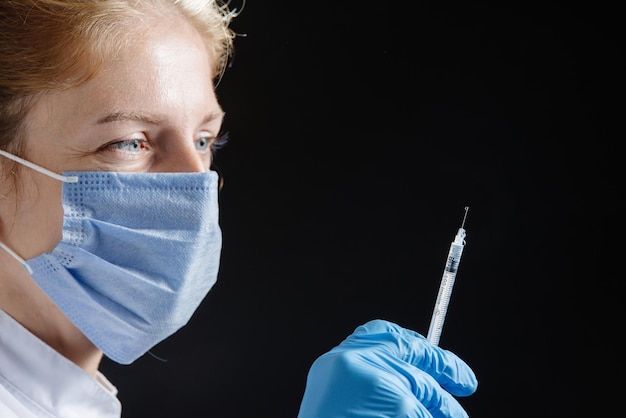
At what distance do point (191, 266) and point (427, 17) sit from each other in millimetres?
937

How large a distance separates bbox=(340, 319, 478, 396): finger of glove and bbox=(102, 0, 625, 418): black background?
0.48m

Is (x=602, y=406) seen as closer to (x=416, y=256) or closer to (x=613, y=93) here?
(x=416, y=256)

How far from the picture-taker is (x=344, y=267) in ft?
6.51

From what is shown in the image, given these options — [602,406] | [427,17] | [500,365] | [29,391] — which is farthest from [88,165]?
[602,406]

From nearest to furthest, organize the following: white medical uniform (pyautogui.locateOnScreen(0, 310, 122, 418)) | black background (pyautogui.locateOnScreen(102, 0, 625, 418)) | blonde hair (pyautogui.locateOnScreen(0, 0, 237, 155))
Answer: blonde hair (pyautogui.locateOnScreen(0, 0, 237, 155)), white medical uniform (pyautogui.locateOnScreen(0, 310, 122, 418)), black background (pyautogui.locateOnScreen(102, 0, 625, 418))

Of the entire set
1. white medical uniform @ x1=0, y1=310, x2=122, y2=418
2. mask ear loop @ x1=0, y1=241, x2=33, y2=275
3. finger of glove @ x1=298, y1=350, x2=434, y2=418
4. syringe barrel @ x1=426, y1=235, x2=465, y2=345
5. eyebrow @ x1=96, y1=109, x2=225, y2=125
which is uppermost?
eyebrow @ x1=96, y1=109, x2=225, y2=125

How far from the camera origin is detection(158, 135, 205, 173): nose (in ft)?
4.46

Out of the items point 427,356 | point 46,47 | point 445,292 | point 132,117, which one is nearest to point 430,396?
point 427,356

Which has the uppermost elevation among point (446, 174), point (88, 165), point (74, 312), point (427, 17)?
point (427, 17)

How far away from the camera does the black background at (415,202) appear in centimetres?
169

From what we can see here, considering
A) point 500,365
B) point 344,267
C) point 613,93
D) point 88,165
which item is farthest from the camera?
point 344,267

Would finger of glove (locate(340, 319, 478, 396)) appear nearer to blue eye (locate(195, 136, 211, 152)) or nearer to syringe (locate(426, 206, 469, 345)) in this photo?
syringe (locate(426, 206, 469, 345))

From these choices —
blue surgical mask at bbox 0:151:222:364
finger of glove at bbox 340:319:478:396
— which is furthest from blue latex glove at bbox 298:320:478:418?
blue surgical mask at bbox 0:151:222:364

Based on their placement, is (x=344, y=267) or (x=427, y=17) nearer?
(x=427, y=17)
